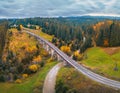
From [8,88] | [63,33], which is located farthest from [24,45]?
[8,88]

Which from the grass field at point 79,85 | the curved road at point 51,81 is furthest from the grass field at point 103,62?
the curved road at point 51,81

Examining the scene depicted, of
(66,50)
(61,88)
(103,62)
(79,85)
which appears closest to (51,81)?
Result: (61,88)

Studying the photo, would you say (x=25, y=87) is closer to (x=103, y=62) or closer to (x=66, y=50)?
(x=103, y=62)

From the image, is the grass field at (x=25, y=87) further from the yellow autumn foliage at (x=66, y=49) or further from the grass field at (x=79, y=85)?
the yellow autumn foliage at (x=66, y=49)

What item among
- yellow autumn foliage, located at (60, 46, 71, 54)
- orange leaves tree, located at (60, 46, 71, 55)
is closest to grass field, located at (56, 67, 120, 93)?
orange leaves tree, located at (60, 46, 71, 55)

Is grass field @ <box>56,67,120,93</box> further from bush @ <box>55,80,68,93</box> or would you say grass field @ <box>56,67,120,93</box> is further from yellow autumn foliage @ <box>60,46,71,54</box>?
Result: yellow autumn foliage @ <box>60,46,71,54</box>

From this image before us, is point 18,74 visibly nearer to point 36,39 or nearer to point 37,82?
point 37,82

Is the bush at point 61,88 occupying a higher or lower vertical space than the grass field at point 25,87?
higher
